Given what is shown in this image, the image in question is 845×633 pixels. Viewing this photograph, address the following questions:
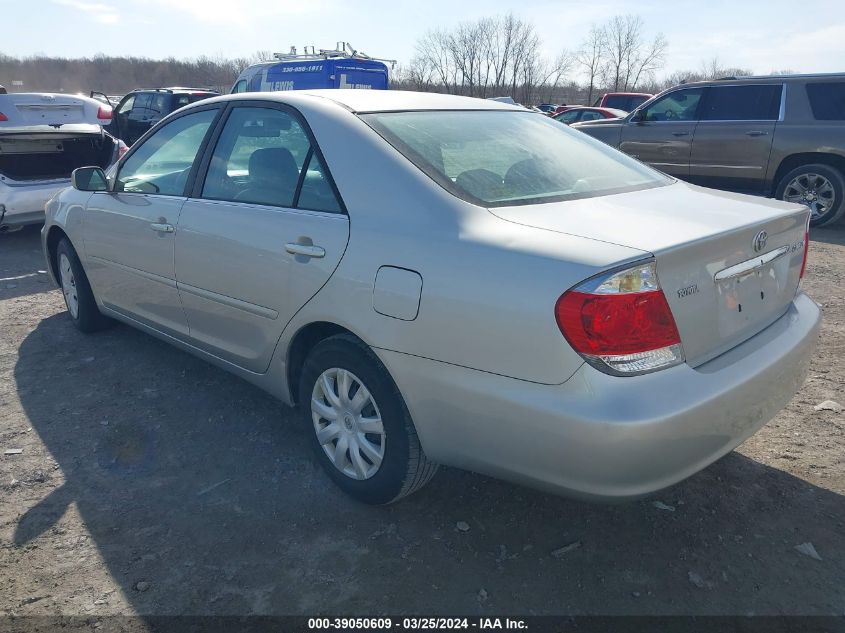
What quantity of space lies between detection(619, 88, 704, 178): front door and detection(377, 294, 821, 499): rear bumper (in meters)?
7.66

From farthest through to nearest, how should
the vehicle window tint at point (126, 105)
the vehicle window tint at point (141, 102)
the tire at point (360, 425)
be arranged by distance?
1. the vehicle window tint at point (126, 105)
2. the vehicle window tint at point (141, 102)
3. the tire at point (360, 425)

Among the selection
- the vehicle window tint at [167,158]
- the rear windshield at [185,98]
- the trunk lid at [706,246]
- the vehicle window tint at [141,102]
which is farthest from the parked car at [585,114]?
the trunk lid at [706,246]

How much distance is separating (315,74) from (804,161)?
9964 millimetres

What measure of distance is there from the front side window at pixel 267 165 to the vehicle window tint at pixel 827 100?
7.83 m

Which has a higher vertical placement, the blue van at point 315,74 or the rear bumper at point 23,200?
the blue van at point 315,74

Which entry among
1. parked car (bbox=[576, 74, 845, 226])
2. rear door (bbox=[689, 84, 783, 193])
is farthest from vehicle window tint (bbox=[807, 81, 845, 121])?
rear door (bbox=[689, 84, 783, 193])

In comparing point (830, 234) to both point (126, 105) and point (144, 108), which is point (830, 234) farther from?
point (126, 105)

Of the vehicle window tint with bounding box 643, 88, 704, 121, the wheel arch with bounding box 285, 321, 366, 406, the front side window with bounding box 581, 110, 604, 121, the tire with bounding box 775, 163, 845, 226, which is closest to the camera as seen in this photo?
the wheel arch with bounding box 285, 321, 366, 406

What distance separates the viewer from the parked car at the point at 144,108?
14.4 metres

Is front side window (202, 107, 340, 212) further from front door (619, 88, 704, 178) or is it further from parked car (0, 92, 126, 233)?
front door (619, 88, 704, 178)

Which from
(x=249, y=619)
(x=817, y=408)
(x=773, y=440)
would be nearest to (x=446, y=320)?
(x=249, y=619)

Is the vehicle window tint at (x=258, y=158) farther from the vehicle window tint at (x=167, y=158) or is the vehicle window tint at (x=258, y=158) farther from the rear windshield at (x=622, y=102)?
the rear windshield at (x=622, y=102)

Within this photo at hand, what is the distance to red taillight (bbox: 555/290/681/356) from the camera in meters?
2.00

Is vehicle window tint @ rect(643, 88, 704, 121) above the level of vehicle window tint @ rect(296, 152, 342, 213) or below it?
above
